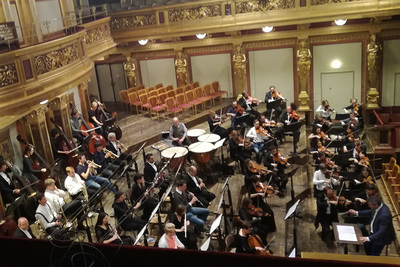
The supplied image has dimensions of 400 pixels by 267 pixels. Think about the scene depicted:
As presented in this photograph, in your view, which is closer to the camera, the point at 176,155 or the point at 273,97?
the point at 176,155

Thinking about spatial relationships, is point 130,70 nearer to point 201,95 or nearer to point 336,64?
point 201,95

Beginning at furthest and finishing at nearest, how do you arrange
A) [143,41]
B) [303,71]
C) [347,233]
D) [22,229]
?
[143,41] < [303,71] < [347,233] < [22,229]

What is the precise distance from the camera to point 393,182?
9219 millimetres

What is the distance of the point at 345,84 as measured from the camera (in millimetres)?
13688

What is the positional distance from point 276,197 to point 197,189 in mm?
1825

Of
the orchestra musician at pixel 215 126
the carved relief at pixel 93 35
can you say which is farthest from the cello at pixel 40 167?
the carved relief at pixel 93 35

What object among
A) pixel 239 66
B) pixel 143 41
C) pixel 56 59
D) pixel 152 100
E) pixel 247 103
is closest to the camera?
pixel 56 59

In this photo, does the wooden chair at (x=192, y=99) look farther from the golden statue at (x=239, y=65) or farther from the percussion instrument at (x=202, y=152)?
the percussion instrument at (x=202, y=152)

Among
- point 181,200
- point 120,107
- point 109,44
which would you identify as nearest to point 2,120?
point 181,200

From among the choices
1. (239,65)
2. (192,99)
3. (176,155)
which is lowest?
(176,155)

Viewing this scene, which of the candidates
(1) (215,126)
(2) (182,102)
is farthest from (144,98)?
(1) (215,126)

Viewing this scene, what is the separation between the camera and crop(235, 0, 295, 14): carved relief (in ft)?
40.2

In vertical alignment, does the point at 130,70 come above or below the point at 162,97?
above

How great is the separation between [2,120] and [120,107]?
24.1 feet
